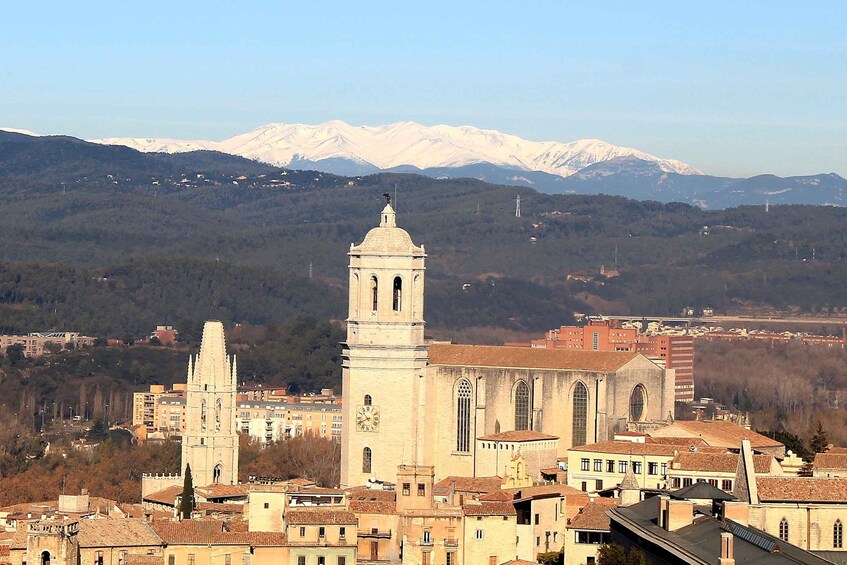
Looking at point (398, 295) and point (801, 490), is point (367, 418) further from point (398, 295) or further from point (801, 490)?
point (801, 490)

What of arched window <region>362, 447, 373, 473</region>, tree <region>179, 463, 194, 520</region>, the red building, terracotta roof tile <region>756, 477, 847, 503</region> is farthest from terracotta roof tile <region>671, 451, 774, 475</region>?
the red building

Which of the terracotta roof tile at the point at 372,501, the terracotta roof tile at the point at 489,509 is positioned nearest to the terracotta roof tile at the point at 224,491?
the terracotta roof tile at the point at 372,501

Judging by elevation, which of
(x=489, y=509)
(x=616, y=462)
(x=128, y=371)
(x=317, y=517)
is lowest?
(x=128, y=371)

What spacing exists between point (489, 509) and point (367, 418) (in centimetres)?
1947

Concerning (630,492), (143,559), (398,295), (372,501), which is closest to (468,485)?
(372,501)

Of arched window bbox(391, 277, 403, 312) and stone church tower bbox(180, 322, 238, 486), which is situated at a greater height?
arched window bbox(391, 277, 403, 312)

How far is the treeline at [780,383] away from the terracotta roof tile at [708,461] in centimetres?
2551

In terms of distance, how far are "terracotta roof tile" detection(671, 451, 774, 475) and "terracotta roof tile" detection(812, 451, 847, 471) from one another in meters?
1.49

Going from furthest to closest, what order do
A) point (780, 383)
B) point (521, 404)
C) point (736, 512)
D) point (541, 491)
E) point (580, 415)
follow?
1. point (780, 383)
2. point (521, 404)
3. point (580, 415)
4. point (541, 491)
5. point (736, 512)

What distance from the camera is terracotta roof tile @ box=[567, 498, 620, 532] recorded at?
69.9 m

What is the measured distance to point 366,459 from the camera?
9244 centimetres

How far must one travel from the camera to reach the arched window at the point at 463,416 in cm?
9412

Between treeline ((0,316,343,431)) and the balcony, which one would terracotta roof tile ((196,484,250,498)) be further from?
treeline ((0,316,343,431))

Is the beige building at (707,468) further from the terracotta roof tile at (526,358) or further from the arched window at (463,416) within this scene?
the arched window at (463,416)
